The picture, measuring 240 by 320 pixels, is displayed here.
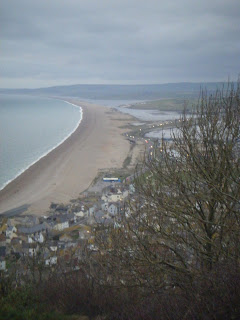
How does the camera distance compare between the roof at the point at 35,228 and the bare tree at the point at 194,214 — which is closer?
the bare tree at the point at 194,214

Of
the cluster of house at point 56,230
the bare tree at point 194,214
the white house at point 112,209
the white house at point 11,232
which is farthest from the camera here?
the white house at point 112,209

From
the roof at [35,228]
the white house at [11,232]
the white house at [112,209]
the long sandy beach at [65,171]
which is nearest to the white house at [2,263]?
the white house at [11,232]

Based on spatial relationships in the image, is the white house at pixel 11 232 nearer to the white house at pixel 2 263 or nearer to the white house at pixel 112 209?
the white house at pixel 2 263

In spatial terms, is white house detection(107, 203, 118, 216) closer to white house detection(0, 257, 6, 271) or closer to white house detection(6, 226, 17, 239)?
white house detection(6, 226, 17, 239)

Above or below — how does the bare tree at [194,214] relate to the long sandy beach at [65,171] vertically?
above

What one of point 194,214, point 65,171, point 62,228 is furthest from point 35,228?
point 65,171

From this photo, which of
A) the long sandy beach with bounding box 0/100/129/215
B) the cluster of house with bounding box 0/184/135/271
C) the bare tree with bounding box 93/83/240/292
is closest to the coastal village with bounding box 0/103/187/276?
the cluster of house with bounding box 0/184/135/271
